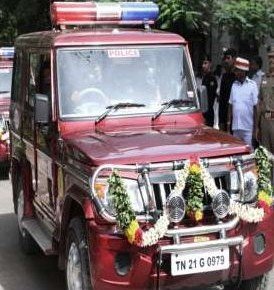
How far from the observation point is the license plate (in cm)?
429

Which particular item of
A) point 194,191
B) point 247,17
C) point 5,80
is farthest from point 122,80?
point 247,17

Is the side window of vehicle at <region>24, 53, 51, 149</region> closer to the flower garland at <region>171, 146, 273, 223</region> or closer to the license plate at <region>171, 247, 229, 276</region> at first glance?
the flower garland at <region>171, 146, 273, 223</region>

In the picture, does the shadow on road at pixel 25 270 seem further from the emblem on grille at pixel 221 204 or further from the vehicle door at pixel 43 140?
the emblem on grille at pixel 221 204

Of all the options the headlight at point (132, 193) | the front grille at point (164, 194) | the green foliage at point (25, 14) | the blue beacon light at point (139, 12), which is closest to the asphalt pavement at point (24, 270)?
the front grille at point (164, 194)

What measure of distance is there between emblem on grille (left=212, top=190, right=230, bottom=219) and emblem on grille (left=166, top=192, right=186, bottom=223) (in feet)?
0.74

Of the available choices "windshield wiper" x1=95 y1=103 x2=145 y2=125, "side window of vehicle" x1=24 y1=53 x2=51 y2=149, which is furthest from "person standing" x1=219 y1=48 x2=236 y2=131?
"windshield wiper" x1=95 y1=103 x2=145 y2=125

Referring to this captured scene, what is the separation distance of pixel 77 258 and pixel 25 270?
1.87m

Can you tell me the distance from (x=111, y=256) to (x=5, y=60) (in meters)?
9.86

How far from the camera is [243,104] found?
9102 mm

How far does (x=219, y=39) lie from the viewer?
54.4 feet

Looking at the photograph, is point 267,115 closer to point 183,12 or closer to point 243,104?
point 243,104

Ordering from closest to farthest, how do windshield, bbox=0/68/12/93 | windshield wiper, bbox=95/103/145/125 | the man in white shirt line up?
1. windshield wiper, bbox=95/103/145/125
2. the man in white shirt
3. windshield, bbox=0/68/12/93

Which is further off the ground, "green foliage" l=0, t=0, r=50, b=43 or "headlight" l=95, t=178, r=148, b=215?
"headlight" l=95, t=178, r=148, b=215

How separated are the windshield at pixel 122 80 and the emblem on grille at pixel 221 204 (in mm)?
1370
